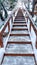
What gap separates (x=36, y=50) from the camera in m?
3.31

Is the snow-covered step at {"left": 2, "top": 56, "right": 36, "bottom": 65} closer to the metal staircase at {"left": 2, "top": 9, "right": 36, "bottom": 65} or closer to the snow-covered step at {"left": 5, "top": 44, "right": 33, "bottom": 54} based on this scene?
the metal staircase at {"left": 2, "top": 9, "right": 36, "bottom": 65}

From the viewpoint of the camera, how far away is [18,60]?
3246 mm

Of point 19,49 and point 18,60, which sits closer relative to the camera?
point 18,60

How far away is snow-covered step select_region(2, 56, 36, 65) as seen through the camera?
3.12 meters

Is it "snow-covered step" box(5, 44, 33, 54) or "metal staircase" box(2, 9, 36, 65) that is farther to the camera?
"snow-covered step" box(5, 44, 33, 54)

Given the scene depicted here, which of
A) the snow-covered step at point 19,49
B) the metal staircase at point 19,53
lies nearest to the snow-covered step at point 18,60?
the metal staircase at point 19,53

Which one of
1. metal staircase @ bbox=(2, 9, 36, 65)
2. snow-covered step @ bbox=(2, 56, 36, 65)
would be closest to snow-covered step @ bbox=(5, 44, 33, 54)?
metal staircase @ bbox=(2, 9, 36, 65)

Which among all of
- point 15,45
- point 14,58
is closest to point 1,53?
point 14,58

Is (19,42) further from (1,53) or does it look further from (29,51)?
(1,53)

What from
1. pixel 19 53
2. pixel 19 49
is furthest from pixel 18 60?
pixel 19 49

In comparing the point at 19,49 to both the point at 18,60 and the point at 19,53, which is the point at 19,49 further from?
the point at 18,60

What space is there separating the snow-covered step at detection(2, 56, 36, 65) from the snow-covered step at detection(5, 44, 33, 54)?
7.0 inches

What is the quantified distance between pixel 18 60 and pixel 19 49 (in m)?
0.56

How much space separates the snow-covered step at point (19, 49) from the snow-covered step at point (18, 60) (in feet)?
0.58
